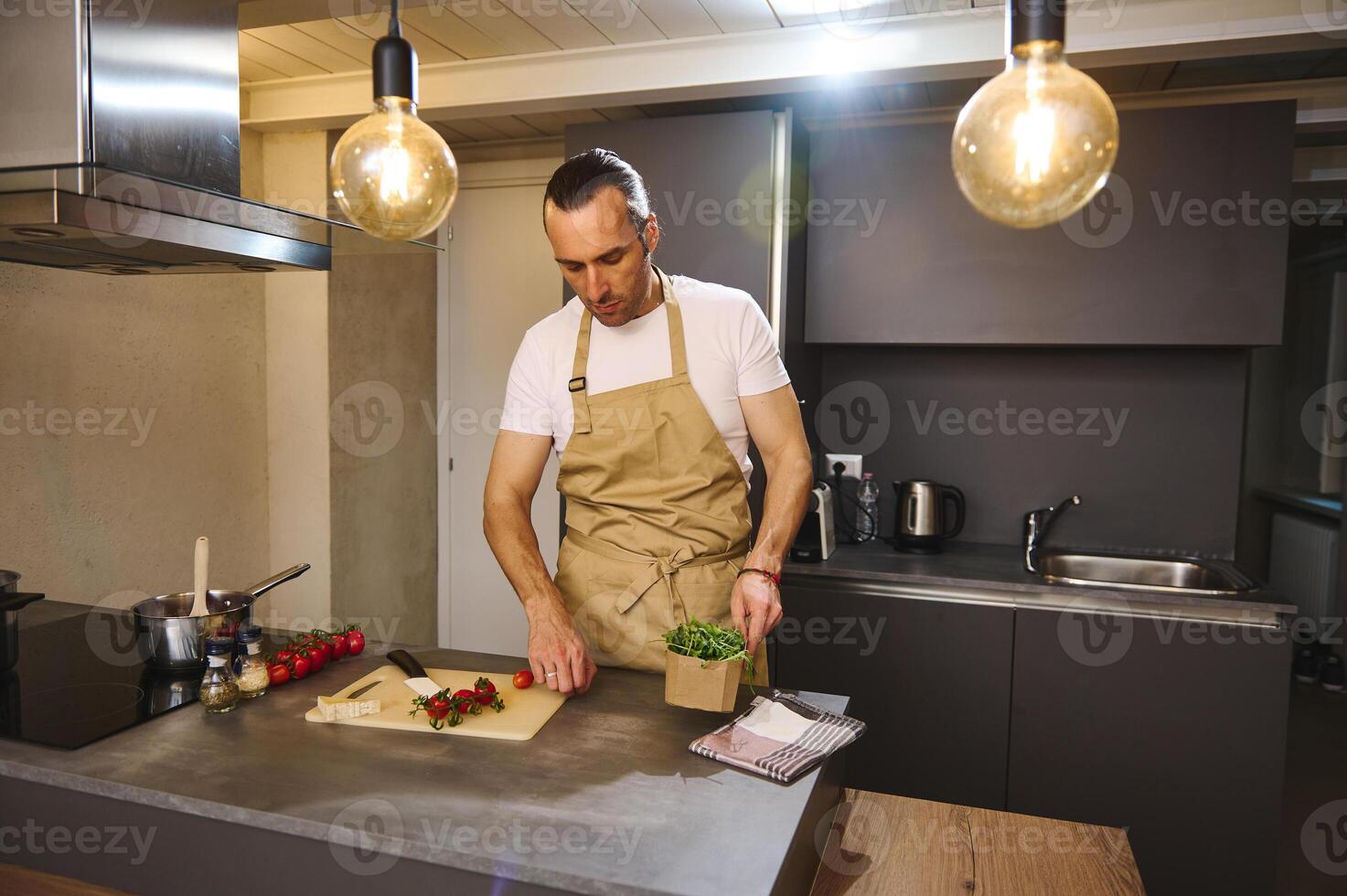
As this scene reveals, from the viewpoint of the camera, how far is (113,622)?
2.00 metres

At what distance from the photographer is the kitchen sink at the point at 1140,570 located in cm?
285

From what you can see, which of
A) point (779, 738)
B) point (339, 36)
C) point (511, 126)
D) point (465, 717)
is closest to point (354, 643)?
point (465, 717)

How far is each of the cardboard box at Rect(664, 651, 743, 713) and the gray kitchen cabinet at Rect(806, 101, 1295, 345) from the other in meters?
1.87

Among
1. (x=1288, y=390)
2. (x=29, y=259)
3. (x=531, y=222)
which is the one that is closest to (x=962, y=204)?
(x=531, y=222)

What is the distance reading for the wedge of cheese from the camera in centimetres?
141

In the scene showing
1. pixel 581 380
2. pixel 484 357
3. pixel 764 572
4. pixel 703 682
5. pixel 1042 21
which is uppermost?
pixel 1042 21

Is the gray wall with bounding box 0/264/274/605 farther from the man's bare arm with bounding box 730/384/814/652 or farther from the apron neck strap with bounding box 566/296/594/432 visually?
the man's bare arm with bounding box 730/384/814/652

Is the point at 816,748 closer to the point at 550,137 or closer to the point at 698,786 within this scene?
the point at 698,786

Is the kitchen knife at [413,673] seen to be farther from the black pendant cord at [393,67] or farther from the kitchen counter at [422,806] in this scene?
the black pendant cord at [393,67]

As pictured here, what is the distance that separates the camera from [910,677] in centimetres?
270

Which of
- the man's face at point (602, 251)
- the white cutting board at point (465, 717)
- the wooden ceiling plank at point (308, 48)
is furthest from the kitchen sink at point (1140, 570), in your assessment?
the wooden ceiling plank at point (308, 48)

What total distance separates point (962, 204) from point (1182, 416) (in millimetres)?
1081

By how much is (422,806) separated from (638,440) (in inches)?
36.1

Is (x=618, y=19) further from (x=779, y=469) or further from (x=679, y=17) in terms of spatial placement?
(x=779, y=469)
